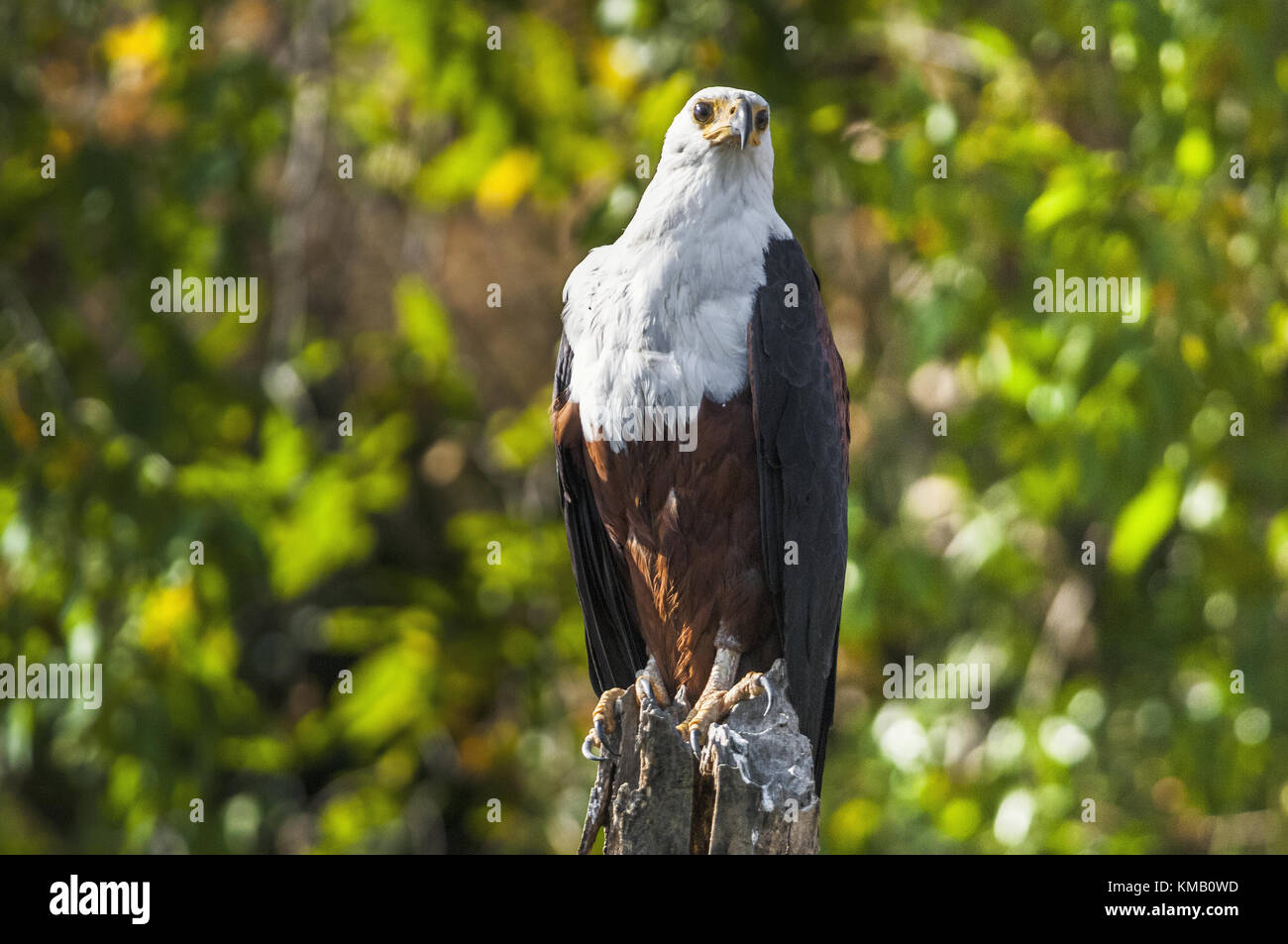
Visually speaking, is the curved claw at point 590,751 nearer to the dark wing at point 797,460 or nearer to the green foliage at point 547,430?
the dark wing at point 797,460

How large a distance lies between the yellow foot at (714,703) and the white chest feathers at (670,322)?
74 centimetres

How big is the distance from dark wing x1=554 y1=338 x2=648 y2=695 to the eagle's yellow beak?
0.86m

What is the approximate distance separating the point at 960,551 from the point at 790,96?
2.43 meters

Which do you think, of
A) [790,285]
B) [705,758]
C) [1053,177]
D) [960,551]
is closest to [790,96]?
[1053,177]

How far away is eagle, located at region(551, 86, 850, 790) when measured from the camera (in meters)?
3.31

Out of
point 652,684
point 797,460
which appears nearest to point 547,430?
point 652,684

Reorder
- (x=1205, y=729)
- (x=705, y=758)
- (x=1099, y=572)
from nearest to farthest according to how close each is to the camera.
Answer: (x=705, y=758) < (x=1205, y=729) < (x=1099, y=572)

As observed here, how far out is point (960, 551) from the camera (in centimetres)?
648

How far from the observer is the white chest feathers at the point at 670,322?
10.7ft

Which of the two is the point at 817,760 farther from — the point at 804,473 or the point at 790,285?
the point at 790,285

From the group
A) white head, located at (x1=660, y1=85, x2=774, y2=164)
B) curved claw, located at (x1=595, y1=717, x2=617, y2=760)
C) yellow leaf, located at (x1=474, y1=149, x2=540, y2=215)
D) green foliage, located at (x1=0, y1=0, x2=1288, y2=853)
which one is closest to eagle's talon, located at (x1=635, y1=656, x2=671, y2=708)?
curved claw, located at (x1=595, y1=717, x2=617, y2=760)

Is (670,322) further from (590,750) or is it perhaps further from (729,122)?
(590,750)

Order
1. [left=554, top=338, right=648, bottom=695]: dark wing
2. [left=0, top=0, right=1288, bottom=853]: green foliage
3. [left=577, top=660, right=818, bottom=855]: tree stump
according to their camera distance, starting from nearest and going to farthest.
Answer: [left=577, top=660, right=818, bottom=855]: tree stump
[left=554, top=338, right=648, bottom=695]: dark wing
[left=0, top=0, right=1288, bottom=853]: green foliage

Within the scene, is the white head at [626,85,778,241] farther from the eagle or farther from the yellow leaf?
the yellow leaf
